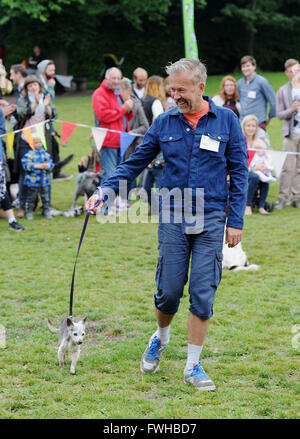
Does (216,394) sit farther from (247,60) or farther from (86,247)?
(247,60)

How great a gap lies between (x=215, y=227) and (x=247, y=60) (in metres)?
7.07

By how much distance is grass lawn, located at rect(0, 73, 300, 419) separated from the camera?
398 cm

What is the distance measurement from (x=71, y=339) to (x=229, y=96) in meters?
7.01

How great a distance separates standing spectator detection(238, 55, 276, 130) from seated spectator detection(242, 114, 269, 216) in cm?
62

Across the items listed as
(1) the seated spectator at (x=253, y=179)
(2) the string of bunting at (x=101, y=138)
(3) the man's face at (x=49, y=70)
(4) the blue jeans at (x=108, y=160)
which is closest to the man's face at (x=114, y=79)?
(2) the string of bunting at (x=101, y=138)

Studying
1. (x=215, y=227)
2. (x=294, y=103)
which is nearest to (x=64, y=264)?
(x=215, y=227)

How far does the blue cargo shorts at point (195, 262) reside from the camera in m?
4.10

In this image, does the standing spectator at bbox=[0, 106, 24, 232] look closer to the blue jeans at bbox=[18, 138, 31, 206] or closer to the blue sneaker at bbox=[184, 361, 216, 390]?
the blue jeans at bbox=[18, 138, 31, 206]

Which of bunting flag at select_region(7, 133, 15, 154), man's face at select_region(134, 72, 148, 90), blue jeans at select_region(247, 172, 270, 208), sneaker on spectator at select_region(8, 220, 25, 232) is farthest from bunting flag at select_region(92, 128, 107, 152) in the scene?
blue jeans at select_region(247, 172, 270, 208)

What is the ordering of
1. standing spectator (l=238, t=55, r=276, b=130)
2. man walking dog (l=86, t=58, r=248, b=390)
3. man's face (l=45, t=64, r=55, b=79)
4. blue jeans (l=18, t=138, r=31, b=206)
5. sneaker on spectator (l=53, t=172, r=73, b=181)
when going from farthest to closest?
1. sneaker on spectator (l=53, t=172, r=73, b=181)
2. man's face (l=45, t=64, r=55, b=79)
3. standing spectator (l=238, t=55, r=276, b=130)
4. blue jeans (l=18, t=138, r=31, b=206)
5. man walking dog (l=86, t=58, r=248, b=390)

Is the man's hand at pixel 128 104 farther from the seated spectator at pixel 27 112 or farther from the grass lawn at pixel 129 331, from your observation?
the grass lawn at pixel 129 331

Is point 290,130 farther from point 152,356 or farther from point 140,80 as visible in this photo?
point 152,356

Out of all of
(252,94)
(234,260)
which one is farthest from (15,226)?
(252,94)

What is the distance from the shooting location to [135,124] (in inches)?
394
